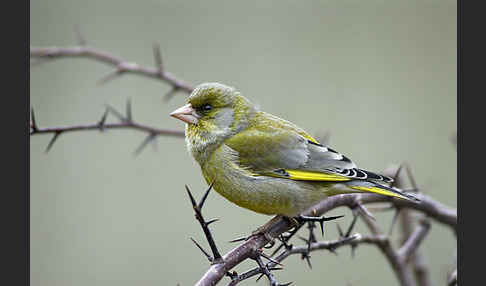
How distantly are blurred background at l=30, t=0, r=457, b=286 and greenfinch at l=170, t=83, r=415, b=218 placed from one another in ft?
6.72

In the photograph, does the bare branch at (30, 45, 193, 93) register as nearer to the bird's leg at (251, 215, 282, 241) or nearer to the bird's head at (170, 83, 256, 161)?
the bird's head at (170, 83, 256, 161)

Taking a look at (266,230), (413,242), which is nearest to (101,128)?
(266,230)

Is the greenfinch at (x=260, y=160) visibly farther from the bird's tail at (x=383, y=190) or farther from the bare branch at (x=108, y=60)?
the bare branch at (x=108, y=60)

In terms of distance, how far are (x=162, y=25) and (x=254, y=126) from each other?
3457 millimetres

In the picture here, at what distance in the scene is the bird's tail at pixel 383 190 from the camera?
316 centimetres

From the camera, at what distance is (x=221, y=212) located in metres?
5.95

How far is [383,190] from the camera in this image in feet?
10.8

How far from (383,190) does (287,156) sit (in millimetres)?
674

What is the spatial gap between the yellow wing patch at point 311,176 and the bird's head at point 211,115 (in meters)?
0.52

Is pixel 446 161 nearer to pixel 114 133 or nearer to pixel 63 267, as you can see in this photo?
pixel 114 133

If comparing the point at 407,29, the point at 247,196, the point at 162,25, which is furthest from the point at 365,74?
the point at 247,196

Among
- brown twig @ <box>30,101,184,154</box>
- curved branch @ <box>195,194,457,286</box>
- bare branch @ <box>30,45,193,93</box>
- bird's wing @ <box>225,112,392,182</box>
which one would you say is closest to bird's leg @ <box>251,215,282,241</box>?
curved branch @ <box>195,194,457,286</box>

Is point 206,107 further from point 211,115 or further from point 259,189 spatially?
point 259,189

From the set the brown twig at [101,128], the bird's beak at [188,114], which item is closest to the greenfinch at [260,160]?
the bird's beak at [188,114]
